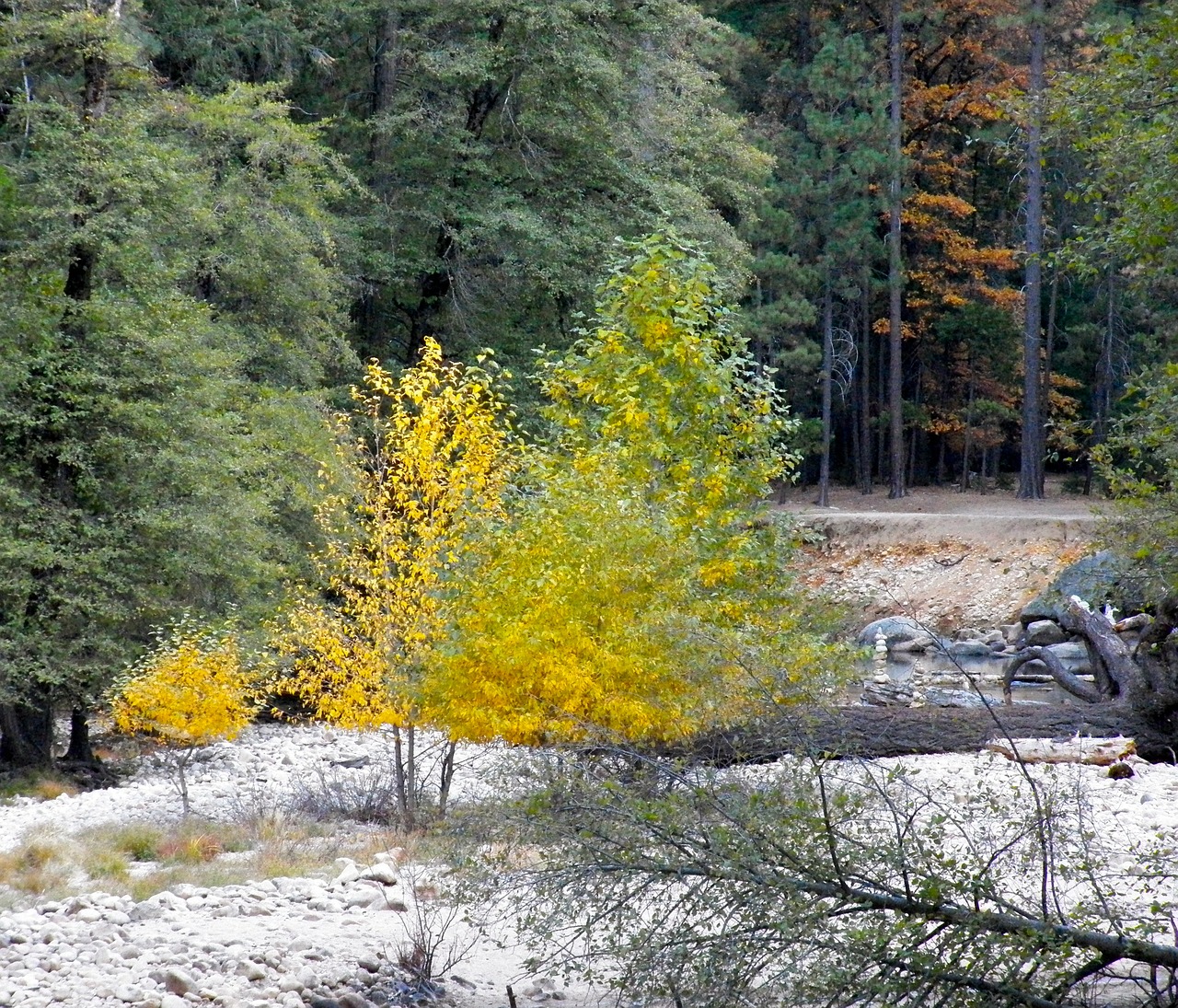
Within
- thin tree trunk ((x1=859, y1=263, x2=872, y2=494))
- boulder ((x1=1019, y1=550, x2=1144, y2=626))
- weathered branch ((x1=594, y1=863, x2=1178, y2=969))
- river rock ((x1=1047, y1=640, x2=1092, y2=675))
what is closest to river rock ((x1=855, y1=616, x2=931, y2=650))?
boulder ((x1=1019, y1=550, x2=1144, y2=626))

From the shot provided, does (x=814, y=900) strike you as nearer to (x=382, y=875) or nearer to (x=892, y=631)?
(x=382, y=875)

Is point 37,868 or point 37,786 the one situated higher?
point 37,868

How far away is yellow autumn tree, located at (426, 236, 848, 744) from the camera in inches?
360

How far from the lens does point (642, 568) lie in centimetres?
952

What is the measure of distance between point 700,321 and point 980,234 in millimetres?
30200

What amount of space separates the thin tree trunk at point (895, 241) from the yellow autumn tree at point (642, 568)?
2348cm

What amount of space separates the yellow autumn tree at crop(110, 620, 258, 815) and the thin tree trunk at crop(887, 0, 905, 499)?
25.1 metres

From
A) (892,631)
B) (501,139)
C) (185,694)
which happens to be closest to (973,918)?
(185,694)

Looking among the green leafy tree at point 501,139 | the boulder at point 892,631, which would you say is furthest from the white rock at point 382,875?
the boulder at point 892,631

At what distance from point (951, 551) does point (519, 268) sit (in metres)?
14.6

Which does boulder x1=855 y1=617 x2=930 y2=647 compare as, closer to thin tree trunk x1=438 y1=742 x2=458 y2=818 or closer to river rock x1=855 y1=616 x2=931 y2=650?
river rock x1=855 y1=616 x2=931 y2=650

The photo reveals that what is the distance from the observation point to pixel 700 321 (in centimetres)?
1319

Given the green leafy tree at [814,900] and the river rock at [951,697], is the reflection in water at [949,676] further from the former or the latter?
the green leafy tree at [814,900]

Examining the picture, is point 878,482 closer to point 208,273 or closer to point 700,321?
point 208,273
